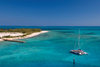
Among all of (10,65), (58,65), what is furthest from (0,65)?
(58,65)

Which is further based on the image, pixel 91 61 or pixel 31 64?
pixel 91 61

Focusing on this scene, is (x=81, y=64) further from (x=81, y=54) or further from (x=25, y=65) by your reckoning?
(x=25, y=65)

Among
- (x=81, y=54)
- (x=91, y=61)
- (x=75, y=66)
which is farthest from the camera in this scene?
(x=81, y=54)

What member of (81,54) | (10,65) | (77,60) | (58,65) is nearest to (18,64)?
(10,65)

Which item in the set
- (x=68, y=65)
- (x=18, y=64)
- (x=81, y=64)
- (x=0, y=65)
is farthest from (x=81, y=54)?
(x=0, y=65)

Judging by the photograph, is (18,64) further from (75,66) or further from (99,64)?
(99,64)

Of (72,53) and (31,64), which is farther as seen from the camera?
(72,53)

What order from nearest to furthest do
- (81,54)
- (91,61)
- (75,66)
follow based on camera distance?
(75,66), (91,61), (81,54)

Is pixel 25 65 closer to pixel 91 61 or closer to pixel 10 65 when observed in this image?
pixel 10 65
